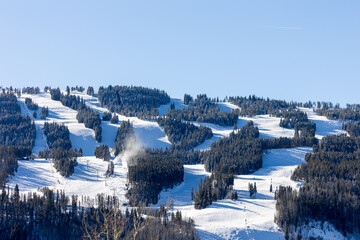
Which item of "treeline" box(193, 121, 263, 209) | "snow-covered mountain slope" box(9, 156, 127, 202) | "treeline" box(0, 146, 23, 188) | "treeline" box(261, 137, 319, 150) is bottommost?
"snow-covered mountain slope" box(9, 156, 127, 202)

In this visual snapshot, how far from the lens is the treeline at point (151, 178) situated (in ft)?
412

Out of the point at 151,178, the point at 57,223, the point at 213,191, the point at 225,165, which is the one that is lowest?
the point at 57,223

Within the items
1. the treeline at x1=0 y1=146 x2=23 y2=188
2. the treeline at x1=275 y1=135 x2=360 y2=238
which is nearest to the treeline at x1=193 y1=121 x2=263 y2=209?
the treeline at x1=275 y1=135 x2=360 y2=238

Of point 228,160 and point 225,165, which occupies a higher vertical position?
point 228,160

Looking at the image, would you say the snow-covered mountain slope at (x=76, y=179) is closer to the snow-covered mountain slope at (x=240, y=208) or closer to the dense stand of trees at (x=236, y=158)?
the snow-covered mountain slope at (x=240, y=208)

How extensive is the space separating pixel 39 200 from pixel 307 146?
141998 mm

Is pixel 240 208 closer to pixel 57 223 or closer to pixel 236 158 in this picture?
pixel 57 223

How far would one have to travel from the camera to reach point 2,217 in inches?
3455

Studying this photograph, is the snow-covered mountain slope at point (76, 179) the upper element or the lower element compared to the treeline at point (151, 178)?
lower

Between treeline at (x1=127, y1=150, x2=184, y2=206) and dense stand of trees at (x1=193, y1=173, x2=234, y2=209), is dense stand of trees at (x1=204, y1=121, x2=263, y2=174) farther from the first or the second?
dense stand of trees at (x1=193, y1=173, x2=234, y2=209)

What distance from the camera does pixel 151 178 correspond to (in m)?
131

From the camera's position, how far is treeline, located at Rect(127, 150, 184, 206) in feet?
412

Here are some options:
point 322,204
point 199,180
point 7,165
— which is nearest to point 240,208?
point 322,204

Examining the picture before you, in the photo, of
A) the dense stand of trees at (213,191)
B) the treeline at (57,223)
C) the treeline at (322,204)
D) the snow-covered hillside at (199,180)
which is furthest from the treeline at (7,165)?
the treeline at (322,204)
